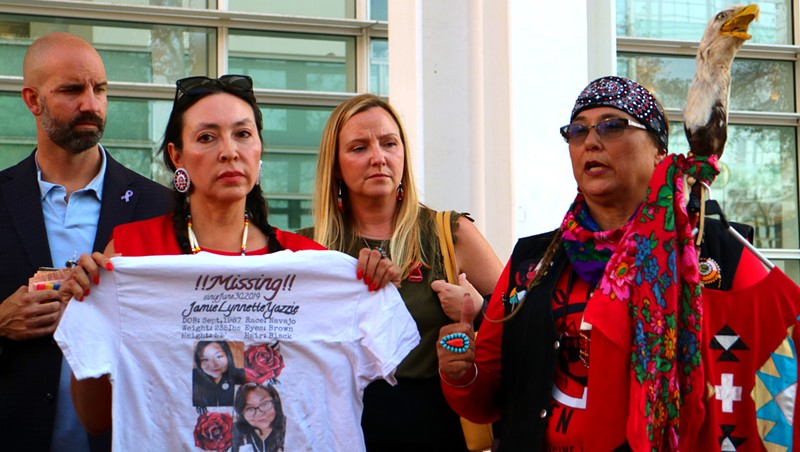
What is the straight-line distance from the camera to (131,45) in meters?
8.42

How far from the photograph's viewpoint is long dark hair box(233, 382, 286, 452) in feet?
10.3

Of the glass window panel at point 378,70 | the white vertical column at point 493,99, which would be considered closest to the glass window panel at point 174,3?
the glass window panel at point 378,70

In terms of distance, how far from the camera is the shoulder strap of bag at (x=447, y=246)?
390 centimetres

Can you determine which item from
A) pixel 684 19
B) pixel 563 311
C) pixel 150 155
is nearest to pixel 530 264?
pixel 563 311

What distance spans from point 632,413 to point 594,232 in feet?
2.06

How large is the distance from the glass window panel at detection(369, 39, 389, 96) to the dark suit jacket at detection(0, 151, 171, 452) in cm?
480

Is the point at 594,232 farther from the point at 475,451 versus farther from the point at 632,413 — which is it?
the point at 475,451

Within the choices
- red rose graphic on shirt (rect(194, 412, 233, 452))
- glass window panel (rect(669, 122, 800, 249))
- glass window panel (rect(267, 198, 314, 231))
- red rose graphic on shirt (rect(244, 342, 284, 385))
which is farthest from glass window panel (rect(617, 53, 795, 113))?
red rose graphic on shirt (rect(194, 412, 233, 452))

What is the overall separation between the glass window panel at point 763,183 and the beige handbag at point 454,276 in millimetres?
6711

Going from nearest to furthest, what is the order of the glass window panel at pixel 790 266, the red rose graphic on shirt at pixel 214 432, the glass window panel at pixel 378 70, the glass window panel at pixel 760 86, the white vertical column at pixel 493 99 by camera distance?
the red rose graphic on shirt at pixel 214 432, the white vertical column at pixel 493 99, the glass window panel at pixel 378 70, the glass window panel at pixel 790 266, the glass window panel at pixel 760 86

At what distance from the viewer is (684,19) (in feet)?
32.7

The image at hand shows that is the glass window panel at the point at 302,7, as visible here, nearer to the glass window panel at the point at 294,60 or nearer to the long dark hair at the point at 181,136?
the glass window panel at the point at 294,60

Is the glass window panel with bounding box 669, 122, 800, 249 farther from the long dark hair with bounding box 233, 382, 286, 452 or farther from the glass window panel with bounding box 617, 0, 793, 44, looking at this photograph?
the long dark hair with bounding box 233, 382, 286, 452

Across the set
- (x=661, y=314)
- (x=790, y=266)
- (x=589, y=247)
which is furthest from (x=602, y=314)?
(x=790, y=266)
